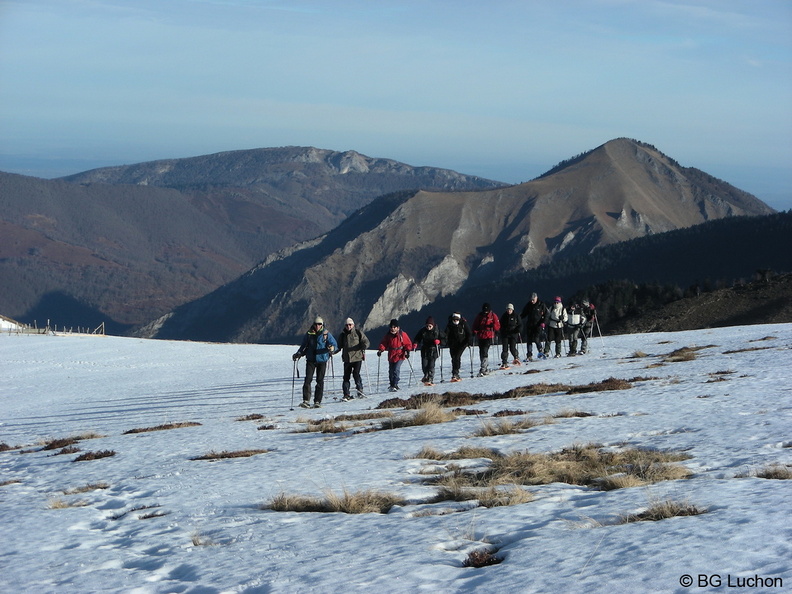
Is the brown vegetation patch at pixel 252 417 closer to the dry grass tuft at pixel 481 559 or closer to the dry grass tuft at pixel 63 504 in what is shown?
the dry grass tuft at pixel 63 504

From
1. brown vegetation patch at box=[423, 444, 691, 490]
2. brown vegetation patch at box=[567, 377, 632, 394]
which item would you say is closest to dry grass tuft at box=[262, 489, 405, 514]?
brown vegetation patch at box=[423, 444, 691, 490]

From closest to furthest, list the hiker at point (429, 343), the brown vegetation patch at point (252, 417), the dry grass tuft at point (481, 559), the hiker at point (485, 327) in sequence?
the dry grass tuft at point (481, 559) < the brown vegetation patch at point (252, 417) < the hiker at point (429, 343) < the hiker at point (485, 327)

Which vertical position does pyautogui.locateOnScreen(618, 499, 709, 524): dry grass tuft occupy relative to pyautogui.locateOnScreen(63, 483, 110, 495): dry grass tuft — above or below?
above

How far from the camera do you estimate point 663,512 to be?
7.66 metres

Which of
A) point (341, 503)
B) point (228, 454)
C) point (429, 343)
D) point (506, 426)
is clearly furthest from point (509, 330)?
point (341, 503)

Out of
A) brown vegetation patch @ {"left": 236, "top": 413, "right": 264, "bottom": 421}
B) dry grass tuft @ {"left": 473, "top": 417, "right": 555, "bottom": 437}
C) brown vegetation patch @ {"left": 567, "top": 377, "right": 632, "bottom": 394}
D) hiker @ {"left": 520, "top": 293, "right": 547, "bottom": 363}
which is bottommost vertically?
brown vegetation patch @ {"left": 236, "top": 413, "right": 264, "bottom": 421}

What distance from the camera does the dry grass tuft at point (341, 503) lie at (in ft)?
29.9

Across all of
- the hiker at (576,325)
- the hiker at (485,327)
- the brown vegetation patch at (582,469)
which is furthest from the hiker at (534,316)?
the brown vegetation patch at (582,469)

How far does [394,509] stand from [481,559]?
207 cm

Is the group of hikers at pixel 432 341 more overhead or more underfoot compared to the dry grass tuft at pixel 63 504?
more overhead

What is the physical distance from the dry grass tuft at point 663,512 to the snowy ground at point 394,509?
0.53 feet

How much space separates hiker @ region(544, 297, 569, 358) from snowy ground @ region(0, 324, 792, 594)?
8.00m

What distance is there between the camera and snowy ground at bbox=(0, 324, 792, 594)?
673cm

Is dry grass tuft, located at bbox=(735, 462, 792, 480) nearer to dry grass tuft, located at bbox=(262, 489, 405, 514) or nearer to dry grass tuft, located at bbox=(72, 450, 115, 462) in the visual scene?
dry grass tuft, located at bbox=(262, 489, 405, 514)
